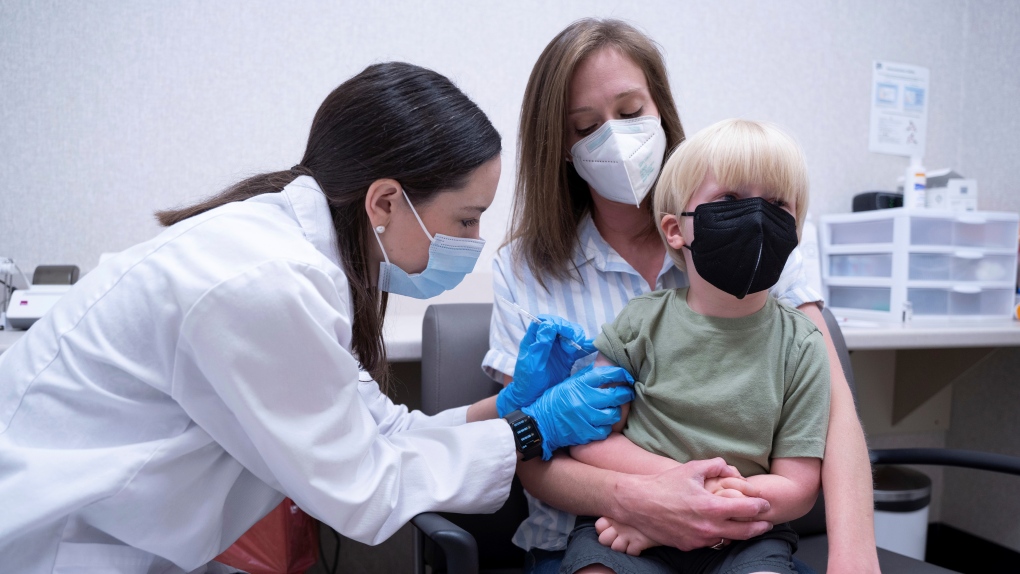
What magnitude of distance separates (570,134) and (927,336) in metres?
1.22

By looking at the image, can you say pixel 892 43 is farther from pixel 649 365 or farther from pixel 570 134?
pixel 649 365

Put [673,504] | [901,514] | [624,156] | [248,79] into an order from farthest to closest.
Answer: [901,514], [248,79], [624,156], [673,504]

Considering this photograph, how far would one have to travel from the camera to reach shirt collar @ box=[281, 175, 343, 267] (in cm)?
110

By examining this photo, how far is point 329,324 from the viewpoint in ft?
3.20

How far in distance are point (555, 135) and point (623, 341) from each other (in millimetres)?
444

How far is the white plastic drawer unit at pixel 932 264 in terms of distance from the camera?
89.7 inches

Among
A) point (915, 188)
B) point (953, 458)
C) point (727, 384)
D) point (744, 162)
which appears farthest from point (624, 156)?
point (915, 188)

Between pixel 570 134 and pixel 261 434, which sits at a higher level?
pixel 570 134

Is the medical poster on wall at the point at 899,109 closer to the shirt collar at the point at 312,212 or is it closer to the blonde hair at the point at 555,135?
the blonde hair at the point at 555,135

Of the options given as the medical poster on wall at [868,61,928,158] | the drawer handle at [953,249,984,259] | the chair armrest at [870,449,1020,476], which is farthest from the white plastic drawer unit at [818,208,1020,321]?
the chair armrest at [870,449,1020,476]

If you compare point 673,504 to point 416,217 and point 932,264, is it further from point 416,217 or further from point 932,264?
point 932,264

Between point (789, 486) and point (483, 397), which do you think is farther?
point (483, 397)

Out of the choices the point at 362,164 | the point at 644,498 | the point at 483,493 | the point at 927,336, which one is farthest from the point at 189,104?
the point at 927,336

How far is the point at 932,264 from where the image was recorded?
2.32 meters
